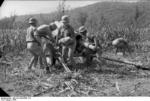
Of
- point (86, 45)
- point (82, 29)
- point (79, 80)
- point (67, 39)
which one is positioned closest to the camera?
point (79, 80)

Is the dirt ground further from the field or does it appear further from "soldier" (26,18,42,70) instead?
"soldier" (26,18,42,70)

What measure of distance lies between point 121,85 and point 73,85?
2.04 ft

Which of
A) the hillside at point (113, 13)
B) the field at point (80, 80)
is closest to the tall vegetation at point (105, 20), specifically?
the hillside at point (113, 13)

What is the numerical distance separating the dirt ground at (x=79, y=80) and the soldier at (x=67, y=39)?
18 cm

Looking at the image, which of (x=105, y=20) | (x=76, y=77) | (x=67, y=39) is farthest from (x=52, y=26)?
(x=76, y=77)

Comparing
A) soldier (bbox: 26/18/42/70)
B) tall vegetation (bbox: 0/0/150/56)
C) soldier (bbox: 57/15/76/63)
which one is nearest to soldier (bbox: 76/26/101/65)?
tall vegetation (bbox: 0/0/150/56)

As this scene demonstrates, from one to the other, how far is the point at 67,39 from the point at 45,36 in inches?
12.4

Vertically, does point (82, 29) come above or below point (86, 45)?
above

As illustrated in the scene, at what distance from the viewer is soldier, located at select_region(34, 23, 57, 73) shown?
4.88m

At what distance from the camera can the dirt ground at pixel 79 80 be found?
14.6 ft

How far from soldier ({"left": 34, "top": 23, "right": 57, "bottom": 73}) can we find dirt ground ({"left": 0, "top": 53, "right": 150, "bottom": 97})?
11.9 inches

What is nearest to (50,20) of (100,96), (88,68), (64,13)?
(64,13)

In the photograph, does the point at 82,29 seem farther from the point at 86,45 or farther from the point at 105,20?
the point at 105,20

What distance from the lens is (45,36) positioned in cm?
502
